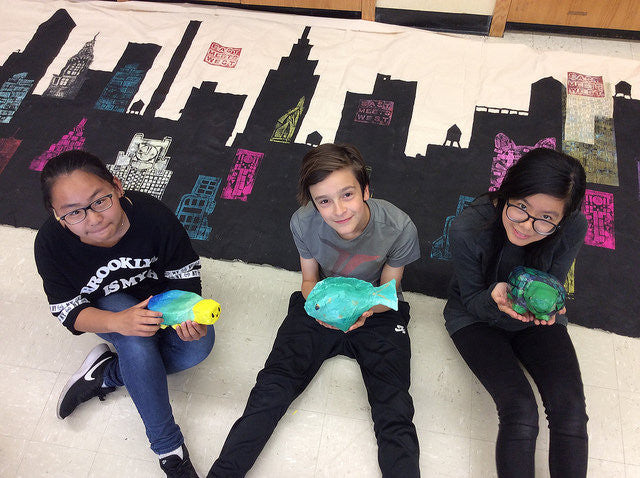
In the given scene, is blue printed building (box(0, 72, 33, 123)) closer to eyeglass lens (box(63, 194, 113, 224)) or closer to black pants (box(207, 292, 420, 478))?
eyeglass lens (box(63, 194, 113, 224))

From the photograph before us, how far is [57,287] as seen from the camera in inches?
53.2

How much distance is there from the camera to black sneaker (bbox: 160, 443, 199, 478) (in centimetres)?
144

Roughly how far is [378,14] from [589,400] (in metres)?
1.84

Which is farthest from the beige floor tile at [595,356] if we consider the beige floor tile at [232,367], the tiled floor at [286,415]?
the beige floor tile at [232,367]

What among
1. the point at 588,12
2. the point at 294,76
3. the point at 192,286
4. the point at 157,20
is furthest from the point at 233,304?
the point at 588,12

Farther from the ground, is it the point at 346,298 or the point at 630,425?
the point at 346,298

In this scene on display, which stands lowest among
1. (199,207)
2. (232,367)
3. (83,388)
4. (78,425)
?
(78,425)

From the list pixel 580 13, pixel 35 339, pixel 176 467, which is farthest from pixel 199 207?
pixel 580 13

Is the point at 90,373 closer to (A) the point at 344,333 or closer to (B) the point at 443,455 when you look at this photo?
(A) the point at 344,333

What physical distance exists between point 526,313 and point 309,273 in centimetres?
60

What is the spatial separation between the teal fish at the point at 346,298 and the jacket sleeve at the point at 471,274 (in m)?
0.20

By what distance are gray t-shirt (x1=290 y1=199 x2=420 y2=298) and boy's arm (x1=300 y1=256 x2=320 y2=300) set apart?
1.6 inches

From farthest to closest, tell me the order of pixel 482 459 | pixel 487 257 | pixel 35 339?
pixel 35 339 < pixel 482 459 < pixel 487 257

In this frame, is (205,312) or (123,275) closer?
(205,312)
